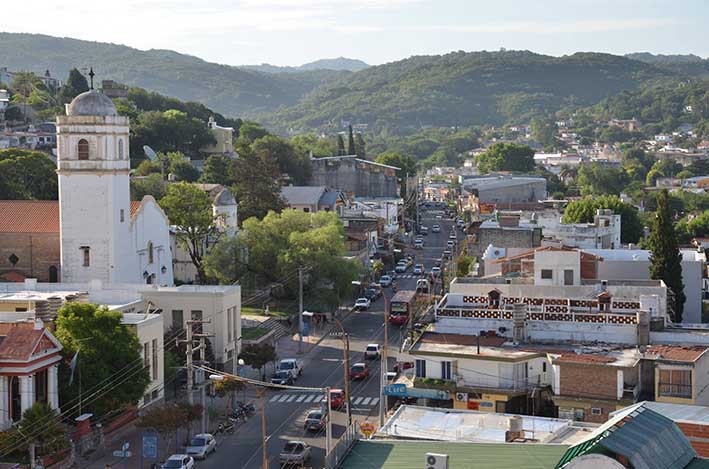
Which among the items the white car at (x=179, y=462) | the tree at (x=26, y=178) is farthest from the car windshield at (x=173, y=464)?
the tree at (x=26, y=178)

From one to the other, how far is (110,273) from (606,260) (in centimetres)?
2318

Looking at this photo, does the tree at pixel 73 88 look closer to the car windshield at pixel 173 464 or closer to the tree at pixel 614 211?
the tree at pixel 614 211

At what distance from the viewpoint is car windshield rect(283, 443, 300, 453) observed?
39.2 meters

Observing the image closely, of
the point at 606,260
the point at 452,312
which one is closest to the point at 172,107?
the point at 606,260

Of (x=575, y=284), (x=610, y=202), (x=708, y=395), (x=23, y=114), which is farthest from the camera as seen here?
(x=23, y=114)

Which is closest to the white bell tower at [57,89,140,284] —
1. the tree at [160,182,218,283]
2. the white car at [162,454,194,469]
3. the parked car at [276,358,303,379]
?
the parked car at [276,358,303,379]

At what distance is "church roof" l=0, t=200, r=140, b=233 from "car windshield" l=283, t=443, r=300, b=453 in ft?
79.7

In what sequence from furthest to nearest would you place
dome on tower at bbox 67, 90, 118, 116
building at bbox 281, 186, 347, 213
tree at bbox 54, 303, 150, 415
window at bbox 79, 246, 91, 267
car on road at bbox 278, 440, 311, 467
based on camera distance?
building at bbox 281, 186, 347, 213
window at bbox 79, 246, 91, 267
dome on tower at bbox 67, 90, 118, 116
tree at bbox 54, 303, 150, 415
car on road at bbox 278, 440, 311, 467

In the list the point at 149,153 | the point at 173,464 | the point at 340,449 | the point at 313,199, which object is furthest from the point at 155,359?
the point at 149,153

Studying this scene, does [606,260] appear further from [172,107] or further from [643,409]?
→ [172,107]

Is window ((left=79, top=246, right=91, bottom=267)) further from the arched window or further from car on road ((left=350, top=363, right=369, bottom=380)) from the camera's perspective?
car on road ((left=350, top=363, right=369, bottom=380))

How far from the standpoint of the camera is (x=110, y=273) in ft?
191

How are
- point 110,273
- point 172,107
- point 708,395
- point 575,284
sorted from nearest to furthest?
point 708,395
point 575,284
point 110,273
point 172,107

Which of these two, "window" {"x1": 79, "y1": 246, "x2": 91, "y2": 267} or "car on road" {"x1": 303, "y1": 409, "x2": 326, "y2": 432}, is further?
"window" {"x1": 79, "y1": 246, "x2": 91, "y2": 267}
